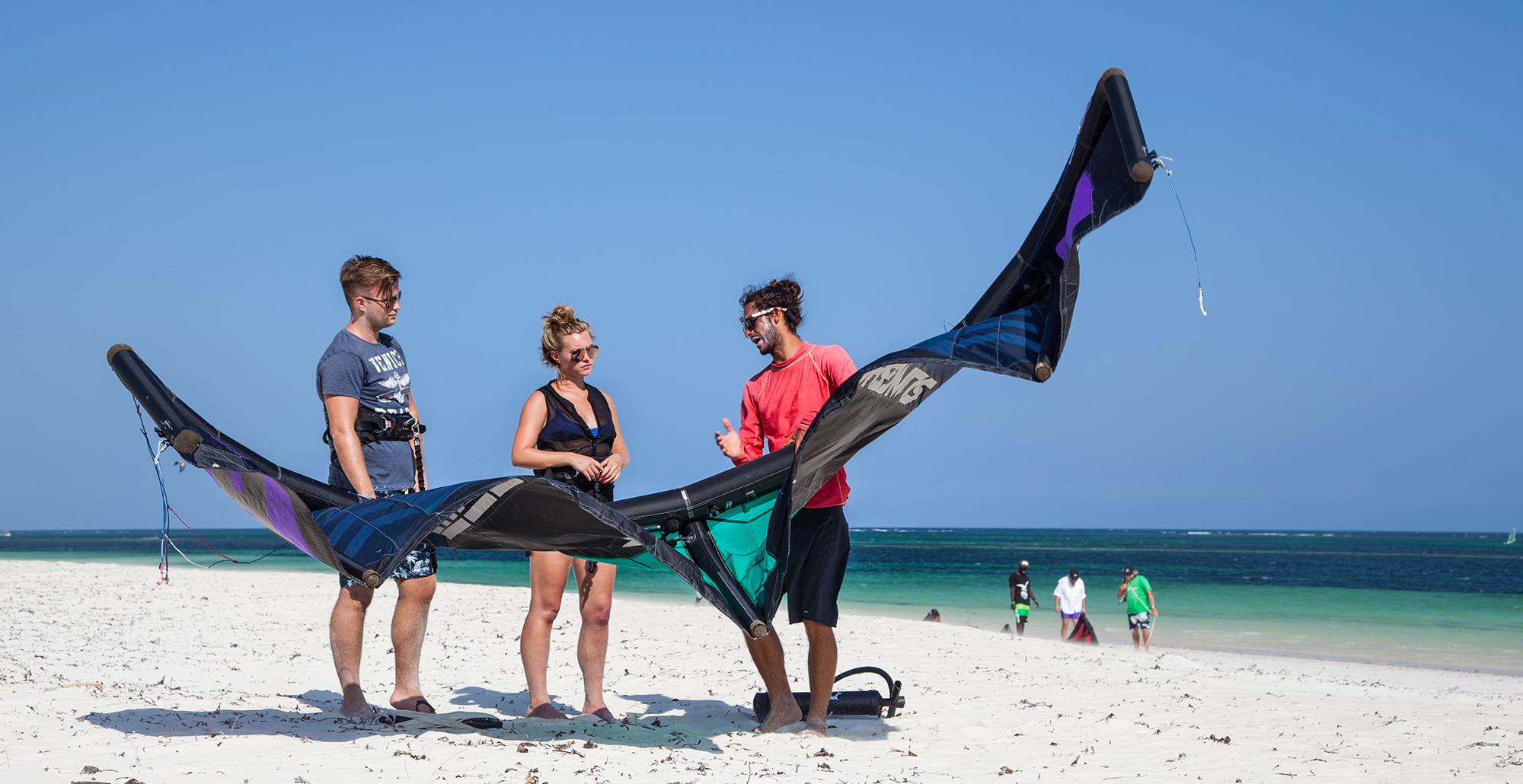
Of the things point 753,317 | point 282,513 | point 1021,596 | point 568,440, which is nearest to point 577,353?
point 568,440

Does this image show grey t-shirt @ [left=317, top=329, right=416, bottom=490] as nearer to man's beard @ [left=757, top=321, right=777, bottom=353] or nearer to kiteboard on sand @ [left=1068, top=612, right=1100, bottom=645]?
man's beard @ [left=757, top=321, right=777, bottom=353]

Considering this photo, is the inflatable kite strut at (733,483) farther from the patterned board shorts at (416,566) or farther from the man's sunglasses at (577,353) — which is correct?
the man's sunglasses at (577,353)

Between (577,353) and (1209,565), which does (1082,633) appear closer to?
(577,353)

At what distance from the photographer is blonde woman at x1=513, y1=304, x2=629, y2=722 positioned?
4.02 meters

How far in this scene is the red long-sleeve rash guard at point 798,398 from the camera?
393 cm

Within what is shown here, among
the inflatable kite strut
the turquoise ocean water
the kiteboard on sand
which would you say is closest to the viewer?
the inflatable kite strut

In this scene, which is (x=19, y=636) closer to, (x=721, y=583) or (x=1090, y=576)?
(x=721, y=583)

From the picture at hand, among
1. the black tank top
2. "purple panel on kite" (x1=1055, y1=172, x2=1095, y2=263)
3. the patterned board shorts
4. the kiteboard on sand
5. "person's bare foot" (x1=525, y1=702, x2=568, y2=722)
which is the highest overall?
"purple panel on kite" (x1=1055, y1=172, x2=1095, y2=263)

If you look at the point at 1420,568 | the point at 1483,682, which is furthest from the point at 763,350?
the point at 1420,568

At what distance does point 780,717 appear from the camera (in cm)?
415

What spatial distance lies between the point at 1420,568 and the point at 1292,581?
14.8 metres

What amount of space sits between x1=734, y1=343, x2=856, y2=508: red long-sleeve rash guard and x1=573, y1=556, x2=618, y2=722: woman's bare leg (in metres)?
0.77

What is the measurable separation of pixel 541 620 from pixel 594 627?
233 millimetres

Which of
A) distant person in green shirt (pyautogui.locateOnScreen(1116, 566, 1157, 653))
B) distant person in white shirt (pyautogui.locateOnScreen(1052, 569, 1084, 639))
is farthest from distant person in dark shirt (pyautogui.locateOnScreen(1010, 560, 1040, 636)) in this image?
distant person in green shirt (pyautogui.locateOnScreen(1116, 566, 1157, 653))
